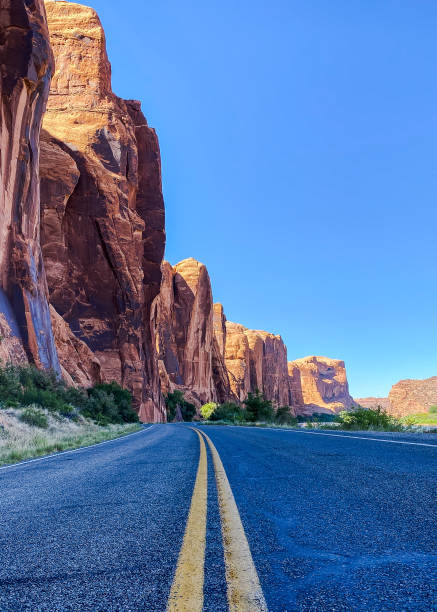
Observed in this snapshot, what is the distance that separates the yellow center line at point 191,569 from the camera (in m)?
1.60

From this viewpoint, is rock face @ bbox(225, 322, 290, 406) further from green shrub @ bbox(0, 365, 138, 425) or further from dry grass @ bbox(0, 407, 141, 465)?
dry grass @ bbox(0, 407, 141, 465)

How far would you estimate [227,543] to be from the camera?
93.3 inches

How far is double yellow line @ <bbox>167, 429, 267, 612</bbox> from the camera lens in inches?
62.8

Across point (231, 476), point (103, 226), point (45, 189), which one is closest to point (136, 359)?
point (103, 226)

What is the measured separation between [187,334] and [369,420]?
62444 mm

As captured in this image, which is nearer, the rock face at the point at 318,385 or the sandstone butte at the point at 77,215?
the sandstone butte at the point at 77,215

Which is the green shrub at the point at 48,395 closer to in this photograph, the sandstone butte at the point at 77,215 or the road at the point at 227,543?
the sandstone butte at the point at 77,215

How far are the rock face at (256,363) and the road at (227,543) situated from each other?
97.7 metres

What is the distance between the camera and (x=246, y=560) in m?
2.07

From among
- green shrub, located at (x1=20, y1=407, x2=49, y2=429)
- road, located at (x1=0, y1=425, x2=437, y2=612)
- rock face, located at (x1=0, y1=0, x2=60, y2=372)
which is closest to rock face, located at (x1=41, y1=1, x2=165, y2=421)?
rock face, located at (x1=0, y1=0, x2=60, y2=372)

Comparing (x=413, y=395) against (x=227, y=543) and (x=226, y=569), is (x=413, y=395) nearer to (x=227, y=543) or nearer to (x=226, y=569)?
(x=227, y=543)

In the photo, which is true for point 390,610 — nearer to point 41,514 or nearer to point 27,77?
point 41,514

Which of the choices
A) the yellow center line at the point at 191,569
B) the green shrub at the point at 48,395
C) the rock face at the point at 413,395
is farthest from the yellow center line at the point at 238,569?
the rock face at the point at 413,395

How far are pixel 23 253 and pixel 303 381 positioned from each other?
161 m
